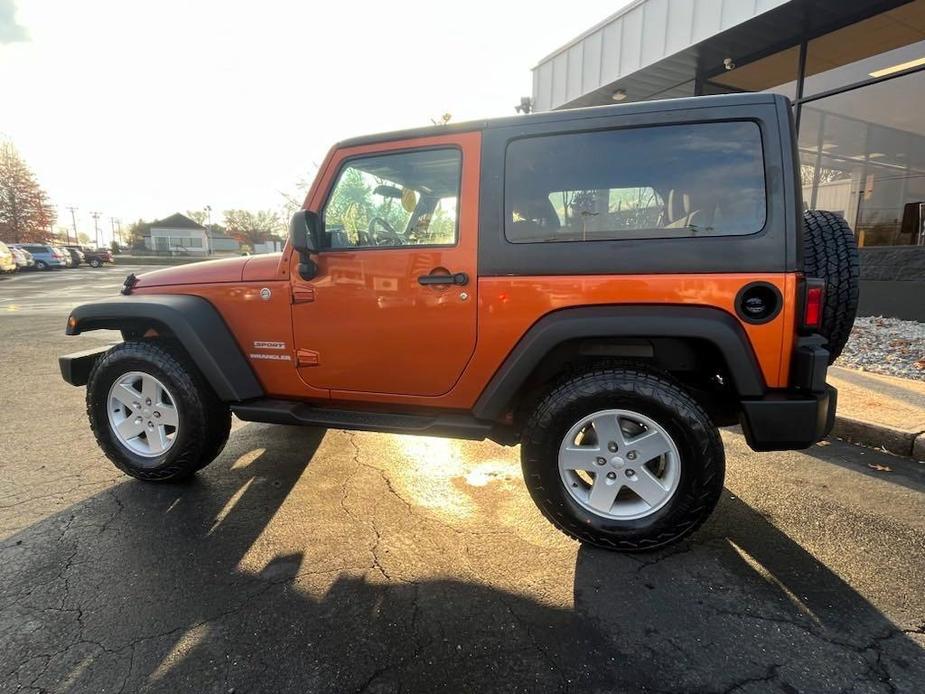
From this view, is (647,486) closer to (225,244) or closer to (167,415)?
(167,415)

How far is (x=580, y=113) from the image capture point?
2.36 m

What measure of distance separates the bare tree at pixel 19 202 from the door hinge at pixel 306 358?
56950mm

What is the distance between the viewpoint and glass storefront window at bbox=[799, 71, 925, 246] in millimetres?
6648

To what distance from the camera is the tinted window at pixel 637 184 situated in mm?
2193

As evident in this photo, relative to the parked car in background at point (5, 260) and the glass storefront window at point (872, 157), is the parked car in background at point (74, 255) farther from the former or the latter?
the glass storefront window at point (872, 157)

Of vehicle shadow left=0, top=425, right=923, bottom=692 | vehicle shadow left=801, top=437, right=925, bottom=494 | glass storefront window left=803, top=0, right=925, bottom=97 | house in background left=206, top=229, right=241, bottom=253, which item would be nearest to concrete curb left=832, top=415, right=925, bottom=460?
vehicle shadow left=801, top=437, right=925, bottom=494

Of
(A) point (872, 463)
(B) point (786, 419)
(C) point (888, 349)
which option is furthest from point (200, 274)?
(C) point (888, 349)

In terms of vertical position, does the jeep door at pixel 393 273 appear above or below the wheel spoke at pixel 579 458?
above

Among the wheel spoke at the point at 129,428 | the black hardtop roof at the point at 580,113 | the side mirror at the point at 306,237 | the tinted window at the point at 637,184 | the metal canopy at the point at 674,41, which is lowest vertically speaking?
the wheel spoke at the point at 129,428

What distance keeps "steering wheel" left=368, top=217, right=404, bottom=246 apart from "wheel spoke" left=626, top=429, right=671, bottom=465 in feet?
5.20

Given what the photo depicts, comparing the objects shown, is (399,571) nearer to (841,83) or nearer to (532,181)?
(532,181)

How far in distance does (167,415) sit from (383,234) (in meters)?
1.75

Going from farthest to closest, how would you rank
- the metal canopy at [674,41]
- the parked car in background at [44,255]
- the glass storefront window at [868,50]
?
1. the parked car in background at [44,255]
2. the metal canopy at [674,41]
3. the glass storefront window at [868,50]

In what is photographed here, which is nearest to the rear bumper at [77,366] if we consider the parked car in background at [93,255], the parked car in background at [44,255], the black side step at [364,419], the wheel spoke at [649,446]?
the black side step at [364,419]
